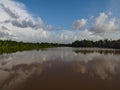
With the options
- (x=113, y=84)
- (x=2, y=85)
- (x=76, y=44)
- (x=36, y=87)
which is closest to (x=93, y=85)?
(x=113, y=84)

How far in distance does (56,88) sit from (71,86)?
103 centimetres

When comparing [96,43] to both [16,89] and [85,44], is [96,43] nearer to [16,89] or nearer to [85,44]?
[85,44]

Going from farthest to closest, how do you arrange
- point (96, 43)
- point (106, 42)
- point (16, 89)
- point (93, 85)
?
1. point (96, 43)
2. point (106, 42)
3. point (93, 85)
4. point (16, 89)

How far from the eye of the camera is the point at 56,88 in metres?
10.1

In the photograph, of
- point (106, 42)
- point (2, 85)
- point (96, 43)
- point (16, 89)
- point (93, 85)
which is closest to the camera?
point (16, 89)

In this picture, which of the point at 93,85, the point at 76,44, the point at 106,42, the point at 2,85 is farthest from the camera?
the point at 76,44

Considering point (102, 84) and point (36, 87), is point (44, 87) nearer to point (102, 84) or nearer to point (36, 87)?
Answer: point (36, 87)

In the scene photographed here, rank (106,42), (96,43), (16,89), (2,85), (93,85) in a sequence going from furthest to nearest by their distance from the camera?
(96,43) → (106,42) → (93,85) → (2,85) → (16,89)

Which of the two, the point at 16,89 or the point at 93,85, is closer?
the point at 16,89

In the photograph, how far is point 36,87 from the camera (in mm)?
10156

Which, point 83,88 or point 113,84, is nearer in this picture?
point 83,88

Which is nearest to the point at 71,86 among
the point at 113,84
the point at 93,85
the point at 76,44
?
the point at 93,85

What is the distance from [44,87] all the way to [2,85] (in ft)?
7.90

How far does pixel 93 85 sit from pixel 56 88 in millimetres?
2461
